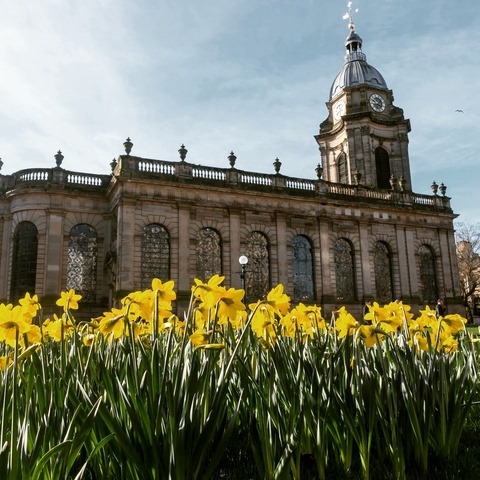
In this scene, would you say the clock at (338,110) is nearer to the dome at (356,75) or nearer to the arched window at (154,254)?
the dome at (356,75)

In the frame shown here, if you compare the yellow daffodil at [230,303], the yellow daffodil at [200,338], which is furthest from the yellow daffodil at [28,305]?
the yellow daffodil at [230,303]

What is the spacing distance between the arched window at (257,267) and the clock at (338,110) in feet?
48.4

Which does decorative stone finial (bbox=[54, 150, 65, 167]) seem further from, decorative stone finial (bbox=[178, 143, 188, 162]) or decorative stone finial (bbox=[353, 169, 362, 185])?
decorative stone finial (bbox=[353, 169, 362, 185])

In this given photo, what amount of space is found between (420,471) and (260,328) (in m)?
1.41

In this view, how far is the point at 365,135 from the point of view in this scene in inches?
1267

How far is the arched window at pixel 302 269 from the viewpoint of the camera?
25359 mm

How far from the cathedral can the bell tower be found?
4.06 ft

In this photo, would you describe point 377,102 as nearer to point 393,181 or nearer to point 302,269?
point 393,181

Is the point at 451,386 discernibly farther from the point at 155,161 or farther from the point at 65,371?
the point at 155,161

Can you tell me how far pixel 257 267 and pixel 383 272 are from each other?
8.76m

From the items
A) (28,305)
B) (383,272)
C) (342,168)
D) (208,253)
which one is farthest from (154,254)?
(28,305)

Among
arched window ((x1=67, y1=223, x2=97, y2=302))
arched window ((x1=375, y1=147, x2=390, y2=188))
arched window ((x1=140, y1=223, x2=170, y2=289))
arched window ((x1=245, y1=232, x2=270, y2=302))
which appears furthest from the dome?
arched window ((x1=67, y1=223, x2=97, y2=302))

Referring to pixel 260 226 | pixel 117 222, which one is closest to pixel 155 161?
pixel 117 222

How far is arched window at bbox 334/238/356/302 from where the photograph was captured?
26344 millimetres
